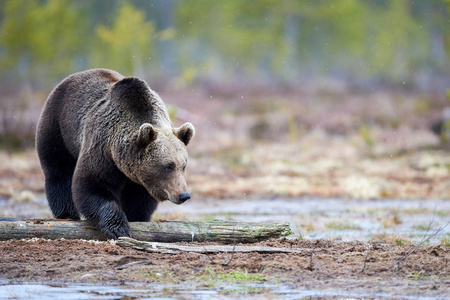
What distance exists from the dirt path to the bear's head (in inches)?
35.1

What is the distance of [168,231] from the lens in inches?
350

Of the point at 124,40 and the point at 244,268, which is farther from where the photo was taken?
the point at 124,40

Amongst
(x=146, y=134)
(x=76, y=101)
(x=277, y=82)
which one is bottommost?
(x=146, y=134)

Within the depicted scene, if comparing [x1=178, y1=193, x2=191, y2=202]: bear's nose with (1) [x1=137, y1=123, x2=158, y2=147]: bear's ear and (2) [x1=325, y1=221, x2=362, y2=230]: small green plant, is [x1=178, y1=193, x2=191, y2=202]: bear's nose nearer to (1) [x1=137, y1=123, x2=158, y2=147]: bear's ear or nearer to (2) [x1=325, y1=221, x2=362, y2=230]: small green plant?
(1) [x1=137, y1=123, x2=158, y2=147]: bear's ear

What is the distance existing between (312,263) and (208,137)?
22.7 meters

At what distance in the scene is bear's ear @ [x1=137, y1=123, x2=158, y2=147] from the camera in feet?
28.2

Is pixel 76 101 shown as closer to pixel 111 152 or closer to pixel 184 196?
pixel 111 152

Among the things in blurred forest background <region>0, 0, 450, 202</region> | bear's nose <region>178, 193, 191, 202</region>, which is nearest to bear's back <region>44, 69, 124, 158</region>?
bear's nose <region>178, 193, 191, 202</region>

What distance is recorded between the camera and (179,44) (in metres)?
67.5

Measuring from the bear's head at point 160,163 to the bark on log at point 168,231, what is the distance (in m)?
0.45

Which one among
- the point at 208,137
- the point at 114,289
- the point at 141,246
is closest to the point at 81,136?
the point at 141,246

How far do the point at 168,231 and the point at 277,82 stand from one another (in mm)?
39777

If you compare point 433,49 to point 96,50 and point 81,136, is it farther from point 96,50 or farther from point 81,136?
point 81,136

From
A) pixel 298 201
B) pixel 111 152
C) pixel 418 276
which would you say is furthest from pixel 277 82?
pixel 418 276
